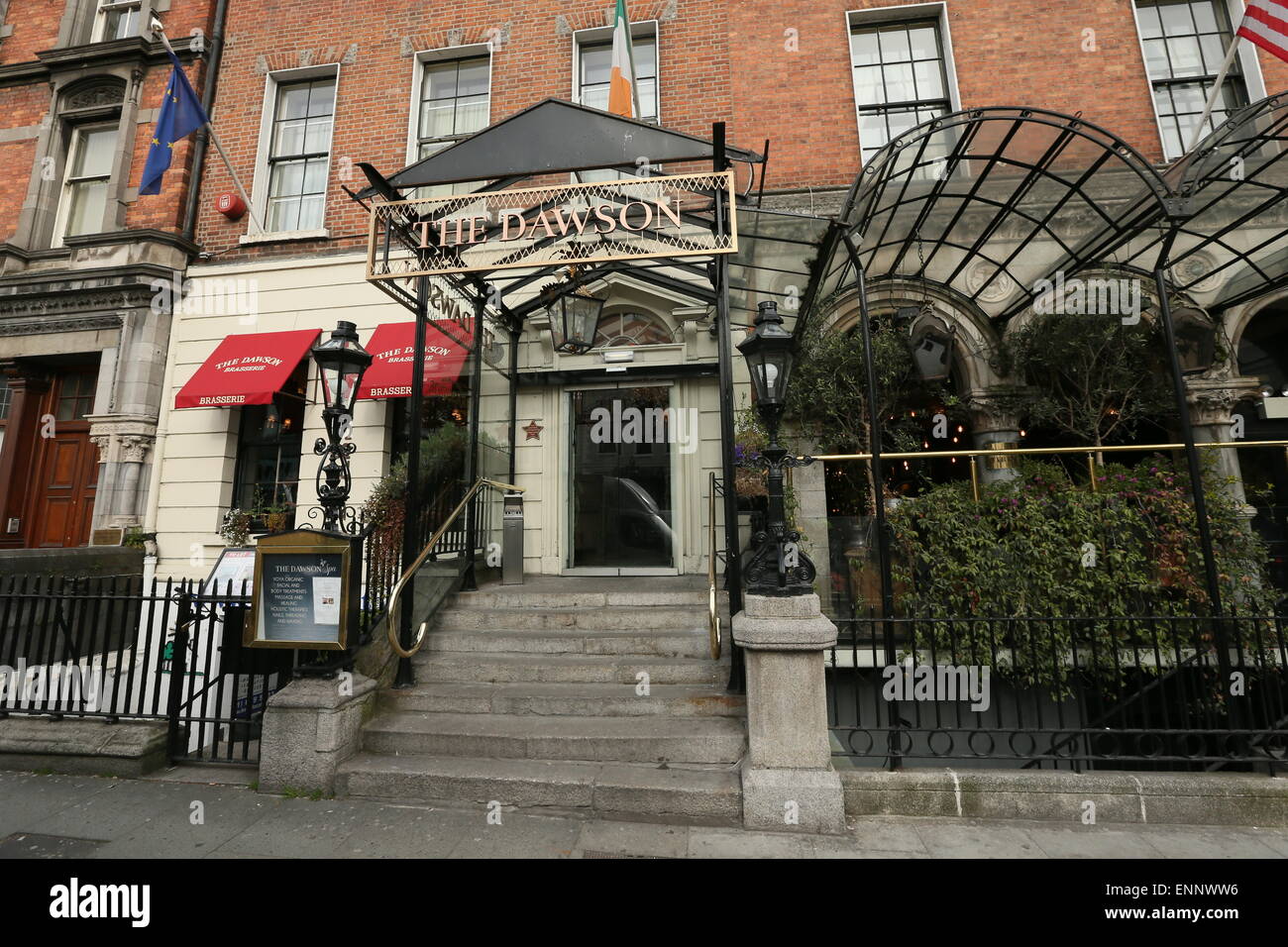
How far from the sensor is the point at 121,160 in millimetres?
9195

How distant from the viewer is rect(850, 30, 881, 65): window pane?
838cm

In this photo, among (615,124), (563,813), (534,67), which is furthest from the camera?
(534,67)

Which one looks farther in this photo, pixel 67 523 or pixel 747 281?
pixel 67 523

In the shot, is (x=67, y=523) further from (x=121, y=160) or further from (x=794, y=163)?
(x=794, y=163)

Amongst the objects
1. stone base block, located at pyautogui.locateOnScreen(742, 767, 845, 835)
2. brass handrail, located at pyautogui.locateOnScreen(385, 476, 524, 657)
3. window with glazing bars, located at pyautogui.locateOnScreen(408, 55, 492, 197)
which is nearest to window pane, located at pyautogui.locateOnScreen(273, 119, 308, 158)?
window with glazing bars, located at pyautogui.locateOnScreen(408, 55, 492, 197)

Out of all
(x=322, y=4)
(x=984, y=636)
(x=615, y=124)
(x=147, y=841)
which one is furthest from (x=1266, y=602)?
(x=322, y=4)

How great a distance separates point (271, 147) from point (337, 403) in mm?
7988

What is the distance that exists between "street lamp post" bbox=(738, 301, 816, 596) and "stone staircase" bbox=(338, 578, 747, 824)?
3.83 feet

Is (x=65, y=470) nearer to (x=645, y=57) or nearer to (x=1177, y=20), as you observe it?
(x=645, y=57)

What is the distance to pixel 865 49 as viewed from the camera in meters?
8.44

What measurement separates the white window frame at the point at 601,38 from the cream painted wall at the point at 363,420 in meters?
3.58

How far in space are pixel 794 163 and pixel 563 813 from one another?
855cm

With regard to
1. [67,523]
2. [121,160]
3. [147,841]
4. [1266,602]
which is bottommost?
[147,841]

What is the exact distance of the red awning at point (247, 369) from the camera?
768 cm
